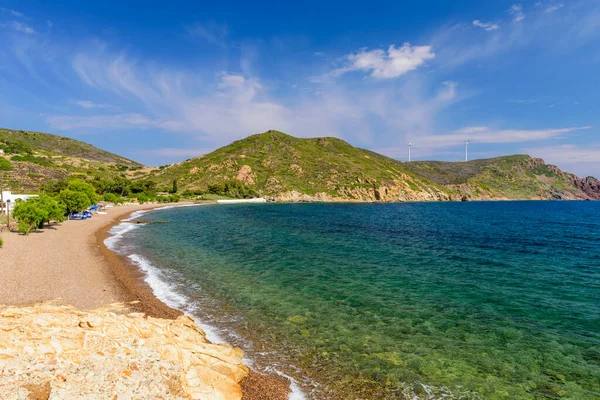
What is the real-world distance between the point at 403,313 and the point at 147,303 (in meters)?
15.7

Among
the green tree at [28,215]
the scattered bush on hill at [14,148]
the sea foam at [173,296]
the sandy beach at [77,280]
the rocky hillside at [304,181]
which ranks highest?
the scattered bush on hill at [14,148]

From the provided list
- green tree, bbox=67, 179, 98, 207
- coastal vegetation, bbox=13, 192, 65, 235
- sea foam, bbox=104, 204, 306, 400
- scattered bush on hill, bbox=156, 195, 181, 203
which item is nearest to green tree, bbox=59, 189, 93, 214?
green tree, bbox=67, 179, 98, 207

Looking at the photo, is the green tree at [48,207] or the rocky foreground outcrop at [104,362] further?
the green tree at [48,207]

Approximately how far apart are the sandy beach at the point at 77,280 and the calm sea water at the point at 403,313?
1.27 m

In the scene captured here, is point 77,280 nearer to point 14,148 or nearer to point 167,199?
point 167,199

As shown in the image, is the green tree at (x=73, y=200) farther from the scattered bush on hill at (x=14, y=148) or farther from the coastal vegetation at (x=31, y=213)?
the scattered bush on hill at (x=14, y=148)

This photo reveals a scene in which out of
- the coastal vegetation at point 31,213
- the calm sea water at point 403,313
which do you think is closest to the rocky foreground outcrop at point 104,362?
the calm sea water at point 403,313

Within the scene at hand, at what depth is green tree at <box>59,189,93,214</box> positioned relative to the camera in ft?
198

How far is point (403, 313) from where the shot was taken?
18438 millimetres

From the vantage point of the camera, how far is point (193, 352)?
38.2 feet

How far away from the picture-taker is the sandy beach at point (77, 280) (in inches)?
681

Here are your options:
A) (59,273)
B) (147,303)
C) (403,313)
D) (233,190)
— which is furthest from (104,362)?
(233,190)

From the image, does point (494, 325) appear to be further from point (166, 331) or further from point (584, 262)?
point (584, 262)

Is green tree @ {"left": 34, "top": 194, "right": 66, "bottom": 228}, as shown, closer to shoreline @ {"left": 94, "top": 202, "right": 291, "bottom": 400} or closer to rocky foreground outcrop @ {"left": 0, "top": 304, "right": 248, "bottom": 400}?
shoreline @ {"left": 94, "top": 202, "right": 291, "bottom": 400}
